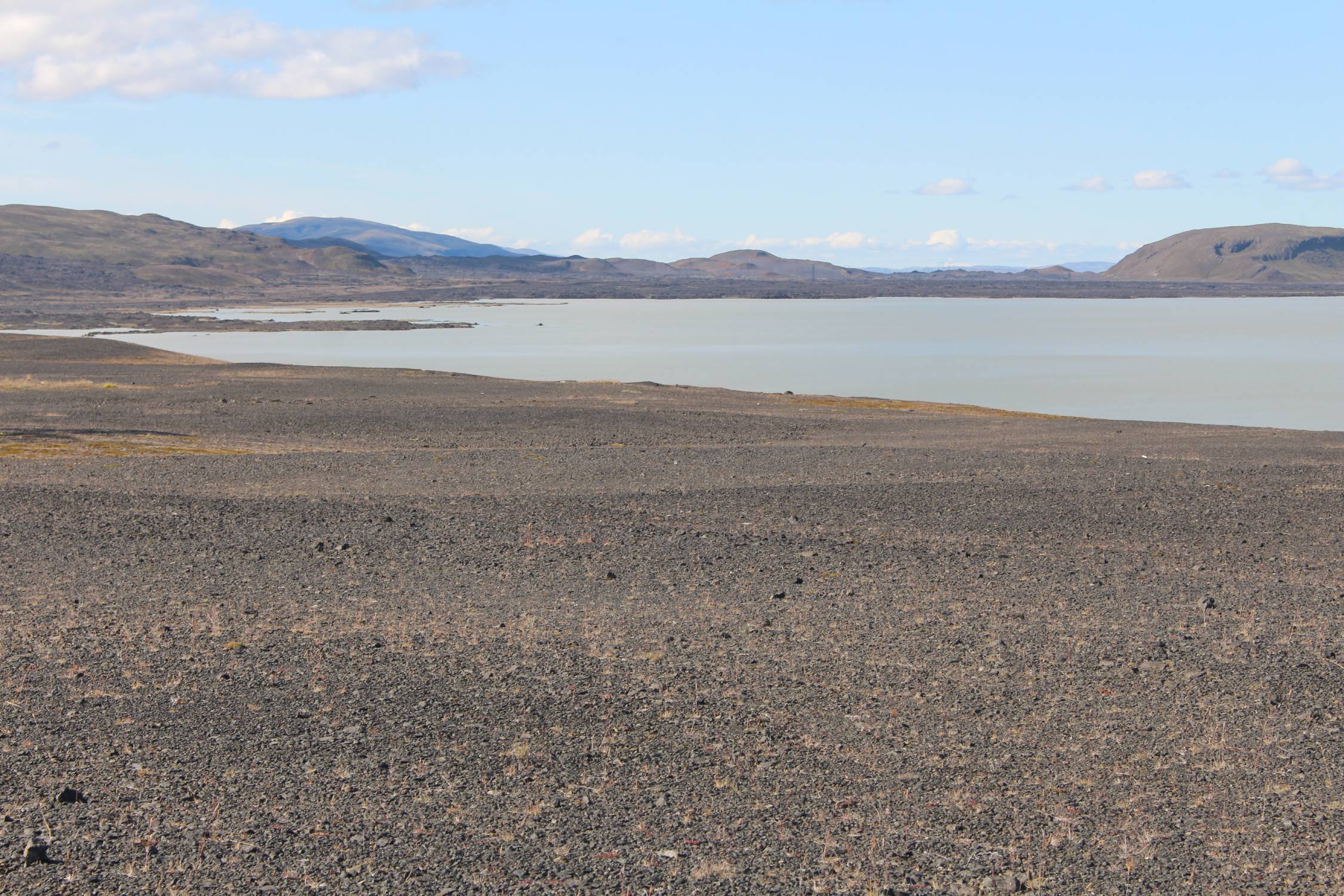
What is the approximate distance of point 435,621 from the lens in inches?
432

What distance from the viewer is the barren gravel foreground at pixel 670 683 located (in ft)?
20.7

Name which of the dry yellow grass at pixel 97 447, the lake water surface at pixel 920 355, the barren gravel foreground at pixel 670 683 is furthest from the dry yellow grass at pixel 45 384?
the barren gravel foreground at pixel 670 683

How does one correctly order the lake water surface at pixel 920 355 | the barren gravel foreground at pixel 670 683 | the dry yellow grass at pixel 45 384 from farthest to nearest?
the lake water surface at pixel 920 355 → the dry yellow grass at pixel 45 384 → the barren gravel foreground at pixel 670 683

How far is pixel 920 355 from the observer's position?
7244cm

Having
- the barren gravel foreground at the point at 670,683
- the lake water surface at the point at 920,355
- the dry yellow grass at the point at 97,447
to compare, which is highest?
the lake water surface at the point at 920,355

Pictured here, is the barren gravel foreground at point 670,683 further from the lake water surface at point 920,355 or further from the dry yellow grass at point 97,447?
the lake water surface at point 920,355

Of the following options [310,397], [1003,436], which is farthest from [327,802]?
[310,397]

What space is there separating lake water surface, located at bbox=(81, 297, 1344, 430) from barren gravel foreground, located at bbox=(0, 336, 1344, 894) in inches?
1069

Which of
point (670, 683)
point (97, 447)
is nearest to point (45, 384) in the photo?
point (97, 447)

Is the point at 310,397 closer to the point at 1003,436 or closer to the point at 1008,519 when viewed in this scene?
the point at 1003,436

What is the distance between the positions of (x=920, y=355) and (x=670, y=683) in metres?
65.1

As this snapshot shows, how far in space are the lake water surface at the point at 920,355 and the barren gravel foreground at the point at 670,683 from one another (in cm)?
2714

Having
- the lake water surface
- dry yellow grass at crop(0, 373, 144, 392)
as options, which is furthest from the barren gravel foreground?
the lake water surface

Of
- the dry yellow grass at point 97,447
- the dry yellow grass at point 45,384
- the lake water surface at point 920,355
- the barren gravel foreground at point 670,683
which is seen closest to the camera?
the barren gravel foreground at point 670,683
